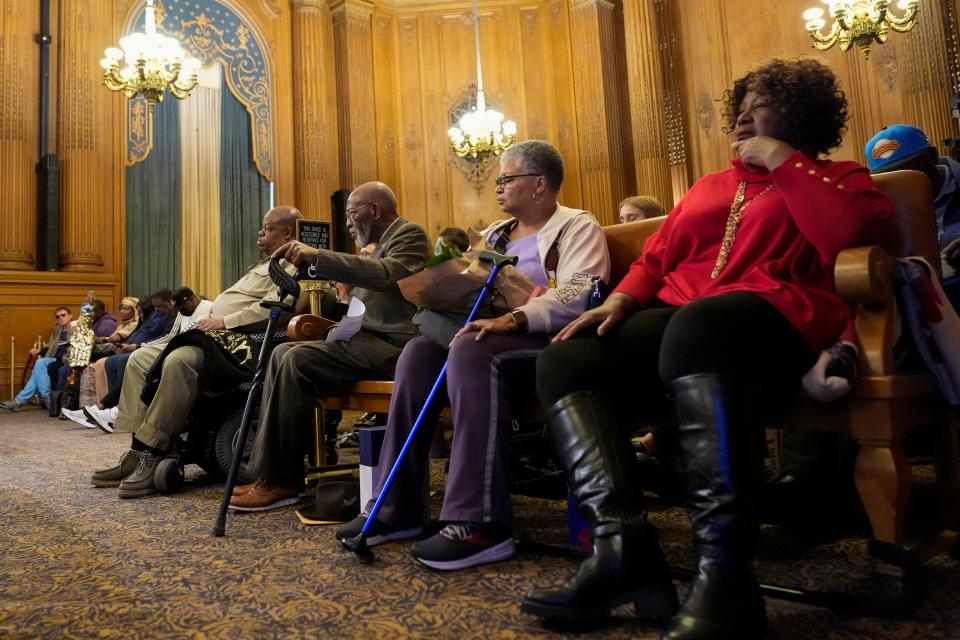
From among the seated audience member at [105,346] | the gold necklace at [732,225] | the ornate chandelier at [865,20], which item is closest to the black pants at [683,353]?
the gold necklace at [732,225]

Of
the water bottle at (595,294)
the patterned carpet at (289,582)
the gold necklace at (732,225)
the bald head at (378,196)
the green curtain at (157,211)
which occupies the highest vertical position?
the green curtain at (157,211)

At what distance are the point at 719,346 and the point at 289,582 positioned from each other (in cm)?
88

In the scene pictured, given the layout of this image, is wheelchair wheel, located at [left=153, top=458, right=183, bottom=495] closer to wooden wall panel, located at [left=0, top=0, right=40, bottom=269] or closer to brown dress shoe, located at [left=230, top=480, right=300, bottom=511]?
A: brown dress shoe, located at [left=230, top=480, right=300, bottom=511]

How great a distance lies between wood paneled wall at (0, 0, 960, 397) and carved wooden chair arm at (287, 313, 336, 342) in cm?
526

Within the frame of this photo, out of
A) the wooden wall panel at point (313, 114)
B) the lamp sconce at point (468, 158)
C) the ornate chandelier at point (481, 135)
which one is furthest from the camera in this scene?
the lamp sconce at point (468, 158)

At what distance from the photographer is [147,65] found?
5.89m

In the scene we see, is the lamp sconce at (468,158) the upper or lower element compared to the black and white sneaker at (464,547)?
upper

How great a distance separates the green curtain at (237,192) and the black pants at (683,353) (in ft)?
23.6

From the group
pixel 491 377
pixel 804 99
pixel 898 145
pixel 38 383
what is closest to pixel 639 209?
pixel 898 145

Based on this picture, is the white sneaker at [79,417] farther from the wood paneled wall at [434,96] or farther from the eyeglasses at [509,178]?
the eyeglasses at [509,178]

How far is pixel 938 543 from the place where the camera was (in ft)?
3.90

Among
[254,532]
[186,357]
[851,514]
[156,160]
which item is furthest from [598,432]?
[156,160]

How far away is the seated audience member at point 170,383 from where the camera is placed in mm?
2250

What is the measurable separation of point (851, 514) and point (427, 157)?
7.59m
